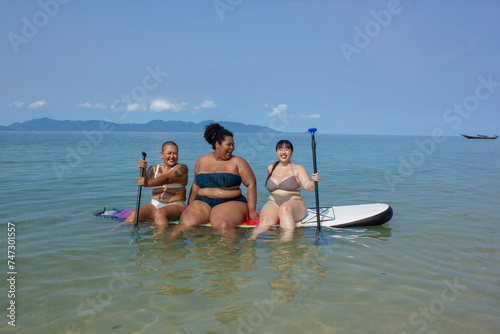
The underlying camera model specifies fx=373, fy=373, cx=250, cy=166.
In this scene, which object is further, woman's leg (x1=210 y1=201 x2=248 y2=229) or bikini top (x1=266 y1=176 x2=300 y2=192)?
bikini top (x1=266 y1=176 x2=300 y2=192)

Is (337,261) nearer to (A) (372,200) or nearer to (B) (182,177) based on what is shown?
(B) (182,177)

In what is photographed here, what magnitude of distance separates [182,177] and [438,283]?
14.5ft

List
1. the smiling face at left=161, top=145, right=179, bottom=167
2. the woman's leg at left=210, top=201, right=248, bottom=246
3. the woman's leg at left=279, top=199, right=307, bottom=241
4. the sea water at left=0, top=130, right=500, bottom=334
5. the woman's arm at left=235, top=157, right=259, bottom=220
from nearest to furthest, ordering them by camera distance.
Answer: the sea water at left=0, top=130, right=500, bottom=334 → the woman's leg at left=210, top=201, right=248, bottom=246 → the woman's leg at left=279, top=199, right=307, bottom=241 → the woman's arm at left=235, top=157, right=259, bottom=220 → the smiling face at left=161, top=145, right=179, bottom=167

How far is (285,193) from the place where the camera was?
22.0ft

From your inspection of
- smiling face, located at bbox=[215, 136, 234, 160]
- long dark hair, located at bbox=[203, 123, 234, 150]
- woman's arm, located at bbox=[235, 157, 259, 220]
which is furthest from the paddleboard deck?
long dark hair, located at bbox=[203, 123, 234, 150]

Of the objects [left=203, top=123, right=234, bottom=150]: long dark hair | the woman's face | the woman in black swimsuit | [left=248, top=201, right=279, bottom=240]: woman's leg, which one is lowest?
[left=248, top=201, right=279, bottom=240]: woman's leg

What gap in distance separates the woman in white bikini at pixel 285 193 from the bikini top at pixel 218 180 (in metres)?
0.66

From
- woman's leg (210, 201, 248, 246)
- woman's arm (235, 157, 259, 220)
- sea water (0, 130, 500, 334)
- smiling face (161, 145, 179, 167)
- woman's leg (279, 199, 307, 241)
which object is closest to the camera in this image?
sea water (0, 130, 500, 334)

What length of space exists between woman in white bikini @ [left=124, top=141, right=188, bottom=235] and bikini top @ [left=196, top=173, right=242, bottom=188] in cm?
45

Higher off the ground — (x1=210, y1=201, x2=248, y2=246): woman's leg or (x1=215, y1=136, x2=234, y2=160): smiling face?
(x1=215, y1=136, x2=234, y2=160): smiling face

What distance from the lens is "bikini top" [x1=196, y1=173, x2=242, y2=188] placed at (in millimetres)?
6559

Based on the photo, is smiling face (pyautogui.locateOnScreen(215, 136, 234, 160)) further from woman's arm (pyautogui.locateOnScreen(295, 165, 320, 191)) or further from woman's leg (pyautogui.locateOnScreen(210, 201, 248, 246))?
woman's arm (pyautogui.locateOnScreen(295, 165, 320, 191))

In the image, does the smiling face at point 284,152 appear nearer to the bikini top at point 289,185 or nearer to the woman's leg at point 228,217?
the bikini top at point 289,185

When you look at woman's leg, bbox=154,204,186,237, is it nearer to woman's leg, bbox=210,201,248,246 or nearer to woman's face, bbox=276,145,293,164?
woman's leg, bbox=210,201,248,246
